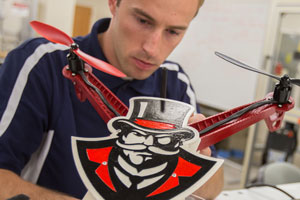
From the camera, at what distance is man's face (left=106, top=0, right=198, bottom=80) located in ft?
1.99

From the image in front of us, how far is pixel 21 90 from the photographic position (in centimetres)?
69

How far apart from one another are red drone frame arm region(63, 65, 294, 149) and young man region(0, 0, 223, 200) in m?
0.18

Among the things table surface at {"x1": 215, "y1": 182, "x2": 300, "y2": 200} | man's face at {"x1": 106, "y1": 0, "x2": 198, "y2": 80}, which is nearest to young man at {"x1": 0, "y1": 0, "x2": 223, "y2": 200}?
man's face at {"x1": 106, "y1": 0, "x2": 198, "y2": 80}

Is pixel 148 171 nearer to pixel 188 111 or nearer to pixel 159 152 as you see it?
pixel 159 152

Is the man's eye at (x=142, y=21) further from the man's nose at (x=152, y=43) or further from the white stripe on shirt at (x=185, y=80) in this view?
the white stripe on shirt at (x=185, y=80)

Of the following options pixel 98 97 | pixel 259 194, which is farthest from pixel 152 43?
pixel 259 194

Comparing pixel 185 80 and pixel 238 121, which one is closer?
pixel 238 121

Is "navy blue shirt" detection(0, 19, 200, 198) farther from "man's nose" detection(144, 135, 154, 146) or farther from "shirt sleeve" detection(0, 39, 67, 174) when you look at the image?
"man's nose" detection(144, 135, 154, 146)

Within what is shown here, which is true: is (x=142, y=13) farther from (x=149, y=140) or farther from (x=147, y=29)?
(x=149, y=140)

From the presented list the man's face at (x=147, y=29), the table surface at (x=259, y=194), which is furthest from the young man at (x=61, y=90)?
the table surface at (x=259, y=194)

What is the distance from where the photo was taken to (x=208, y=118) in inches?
17.9

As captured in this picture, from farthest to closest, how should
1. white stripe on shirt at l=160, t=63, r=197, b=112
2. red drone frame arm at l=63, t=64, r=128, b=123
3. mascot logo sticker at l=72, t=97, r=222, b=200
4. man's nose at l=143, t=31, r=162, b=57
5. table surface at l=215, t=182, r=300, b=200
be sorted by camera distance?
1. white stripe on shirt at l=160, t=63, r=197, b=112
2. table surface at l=215, t=182, r=300, b=200
3. man's nose at l=143, t=31, r=162, b=57
4. red drone frame arm at l=63, t=64, r=128, b=123
5. mascot logo sticker at l=72, t=97, r=222, b=200

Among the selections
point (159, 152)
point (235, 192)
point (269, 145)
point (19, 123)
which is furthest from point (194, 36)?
point (159, 152)

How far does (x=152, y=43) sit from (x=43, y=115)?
308 millimetres
